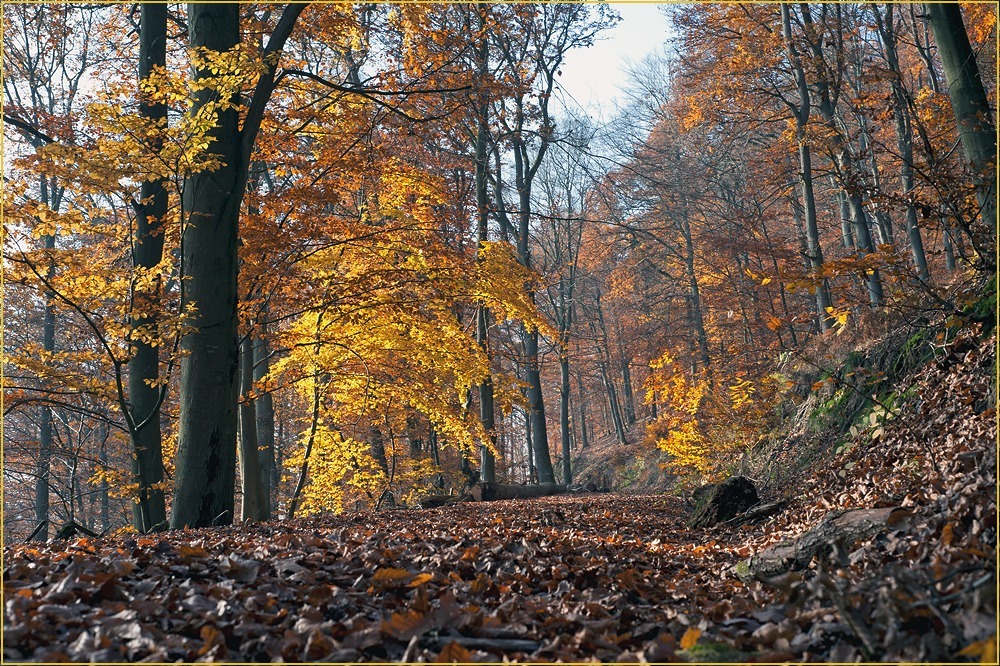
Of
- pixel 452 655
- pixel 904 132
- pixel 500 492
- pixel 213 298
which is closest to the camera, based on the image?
pixel 452 655

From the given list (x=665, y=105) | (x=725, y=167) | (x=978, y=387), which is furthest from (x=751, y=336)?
(x=978, y=387)

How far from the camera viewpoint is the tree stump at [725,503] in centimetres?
744

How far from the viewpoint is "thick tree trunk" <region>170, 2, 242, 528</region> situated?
23.2ft

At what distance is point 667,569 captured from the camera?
4797 mm

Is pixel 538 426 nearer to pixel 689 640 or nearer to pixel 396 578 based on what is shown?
pixel 396 578

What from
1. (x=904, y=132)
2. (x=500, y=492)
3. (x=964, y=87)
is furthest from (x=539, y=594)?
(x=904, y=132)

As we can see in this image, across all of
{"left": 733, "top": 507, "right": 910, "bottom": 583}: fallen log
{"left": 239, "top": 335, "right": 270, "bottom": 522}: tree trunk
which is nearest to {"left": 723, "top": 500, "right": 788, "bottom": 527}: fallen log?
{"left": 733, "top": 507, "right": 910, "bottom": 583}: fallen log

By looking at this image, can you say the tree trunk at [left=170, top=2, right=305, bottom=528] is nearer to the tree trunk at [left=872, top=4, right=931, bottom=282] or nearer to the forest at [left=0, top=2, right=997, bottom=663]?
the forest at [left=0, top=2, right=997, bottom=663]

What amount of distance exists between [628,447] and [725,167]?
414 inches

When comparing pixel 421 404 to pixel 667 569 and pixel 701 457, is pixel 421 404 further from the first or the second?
pixel 667 569

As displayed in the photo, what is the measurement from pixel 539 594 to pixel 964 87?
17.3 ft

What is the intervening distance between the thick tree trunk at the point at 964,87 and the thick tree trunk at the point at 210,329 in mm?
6535

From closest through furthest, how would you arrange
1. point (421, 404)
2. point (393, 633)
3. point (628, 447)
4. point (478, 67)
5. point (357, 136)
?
point (393, 633), point (357, 136), point (421, 404), point (478, 67), point (628, 447)

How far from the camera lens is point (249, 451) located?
11055mm
